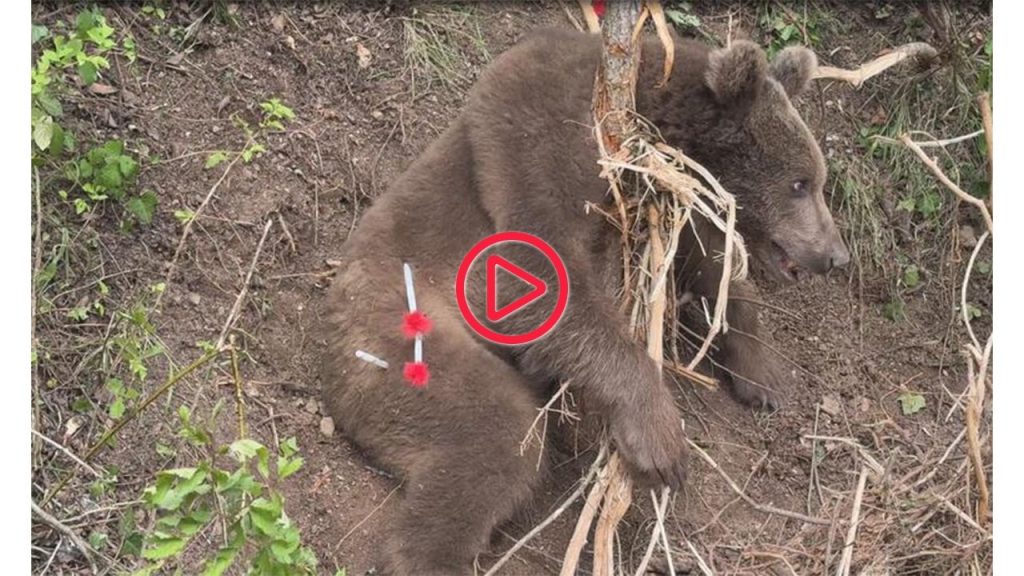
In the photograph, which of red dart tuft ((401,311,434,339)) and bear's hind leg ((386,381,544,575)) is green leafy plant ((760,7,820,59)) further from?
bear's hind leg ((386,381,544,575))

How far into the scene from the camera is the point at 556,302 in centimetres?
584

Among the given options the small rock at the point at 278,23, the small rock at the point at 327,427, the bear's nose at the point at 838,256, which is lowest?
the small rock at the point at 327,427

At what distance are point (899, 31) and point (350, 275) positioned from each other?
4233 mm

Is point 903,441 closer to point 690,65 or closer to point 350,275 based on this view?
point 690,65

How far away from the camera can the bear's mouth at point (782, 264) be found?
6.39 m

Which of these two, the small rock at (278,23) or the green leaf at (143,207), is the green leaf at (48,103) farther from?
the small rock at (278,23)

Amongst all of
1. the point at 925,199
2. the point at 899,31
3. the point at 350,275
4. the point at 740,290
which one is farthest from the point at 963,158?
the point at 350,275

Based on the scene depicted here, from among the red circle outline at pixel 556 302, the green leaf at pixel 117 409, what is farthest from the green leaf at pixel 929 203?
the green leaf at pixel 117 409

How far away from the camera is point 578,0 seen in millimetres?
7285

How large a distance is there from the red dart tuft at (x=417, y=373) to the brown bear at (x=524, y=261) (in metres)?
0.04

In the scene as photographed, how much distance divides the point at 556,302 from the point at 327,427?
130 centimetres

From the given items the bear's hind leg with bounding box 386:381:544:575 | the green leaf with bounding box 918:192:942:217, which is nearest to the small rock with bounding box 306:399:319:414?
the bear's hind leg with bounding box 386:381:544:575

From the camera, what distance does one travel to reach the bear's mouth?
21.0 ft

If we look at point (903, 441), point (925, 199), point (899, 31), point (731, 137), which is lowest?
point (903, 441)
